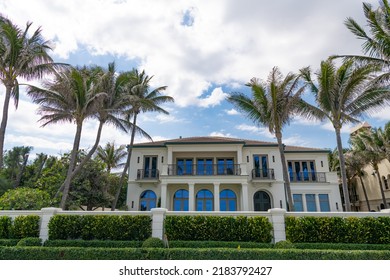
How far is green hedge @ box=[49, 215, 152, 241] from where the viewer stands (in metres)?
10.1

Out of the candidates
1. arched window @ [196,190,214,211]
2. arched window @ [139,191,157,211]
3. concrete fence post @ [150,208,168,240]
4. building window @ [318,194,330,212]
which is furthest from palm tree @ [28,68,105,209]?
building window @ [318,194,330,212]

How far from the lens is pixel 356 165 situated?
88.7 feet

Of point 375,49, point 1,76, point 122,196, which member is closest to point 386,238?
point 375,49

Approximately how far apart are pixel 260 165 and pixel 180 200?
23.1ft

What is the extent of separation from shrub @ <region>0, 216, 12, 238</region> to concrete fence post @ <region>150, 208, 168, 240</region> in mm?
5859

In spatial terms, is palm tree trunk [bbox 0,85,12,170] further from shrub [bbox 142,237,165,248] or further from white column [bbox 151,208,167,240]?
shrub [bbox 142,237,165,248]

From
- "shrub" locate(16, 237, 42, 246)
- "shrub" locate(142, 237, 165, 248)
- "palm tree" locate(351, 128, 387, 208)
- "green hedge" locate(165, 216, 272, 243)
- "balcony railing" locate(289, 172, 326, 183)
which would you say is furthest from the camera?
"palm tree" locate(351, 128, 387, 208)

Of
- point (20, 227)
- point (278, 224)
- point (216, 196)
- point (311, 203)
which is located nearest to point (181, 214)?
point (278, 224)

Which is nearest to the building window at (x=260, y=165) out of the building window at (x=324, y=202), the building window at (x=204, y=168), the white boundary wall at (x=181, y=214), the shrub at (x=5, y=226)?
the building window at (x=204, y=168)

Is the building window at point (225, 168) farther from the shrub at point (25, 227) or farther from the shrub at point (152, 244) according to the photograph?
the shrub at point (25, 227)

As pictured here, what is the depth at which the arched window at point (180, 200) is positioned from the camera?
64.4ft

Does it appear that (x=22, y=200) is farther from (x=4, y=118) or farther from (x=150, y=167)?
(x=150, y=167)

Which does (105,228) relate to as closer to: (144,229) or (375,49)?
(144,229)

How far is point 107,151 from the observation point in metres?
29.9
